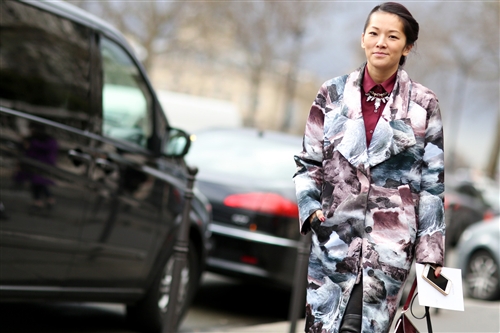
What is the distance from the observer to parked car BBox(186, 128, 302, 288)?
756 cm

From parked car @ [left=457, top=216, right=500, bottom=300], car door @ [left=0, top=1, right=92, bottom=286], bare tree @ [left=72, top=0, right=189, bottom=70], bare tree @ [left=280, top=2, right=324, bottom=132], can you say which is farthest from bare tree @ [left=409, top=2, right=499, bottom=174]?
car door @ [left=0, top=1, right=92, bottom=286]

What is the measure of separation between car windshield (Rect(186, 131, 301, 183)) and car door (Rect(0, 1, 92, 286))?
2754 millimetres

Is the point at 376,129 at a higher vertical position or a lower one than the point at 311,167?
higher

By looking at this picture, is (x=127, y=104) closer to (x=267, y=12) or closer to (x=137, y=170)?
(x=137, y=170)

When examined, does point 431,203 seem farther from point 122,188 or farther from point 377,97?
point 122,188

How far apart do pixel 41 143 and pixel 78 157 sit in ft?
1.11

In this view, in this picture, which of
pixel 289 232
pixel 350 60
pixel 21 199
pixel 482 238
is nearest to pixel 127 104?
pixel 21 199

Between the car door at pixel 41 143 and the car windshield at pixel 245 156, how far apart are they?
9.04 feet

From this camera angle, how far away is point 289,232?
7.64m

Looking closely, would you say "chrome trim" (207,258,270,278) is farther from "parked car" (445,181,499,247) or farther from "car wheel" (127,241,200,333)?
"parked car" (445,181,499,247)

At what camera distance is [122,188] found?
5.68 meters

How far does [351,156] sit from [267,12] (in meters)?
36.1

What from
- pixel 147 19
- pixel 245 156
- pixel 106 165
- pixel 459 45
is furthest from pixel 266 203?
pixel 459 45

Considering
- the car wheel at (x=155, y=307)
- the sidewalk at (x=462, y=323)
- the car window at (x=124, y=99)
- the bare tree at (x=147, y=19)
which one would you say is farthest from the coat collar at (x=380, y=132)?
the bare tree at (x=147, y=19)
